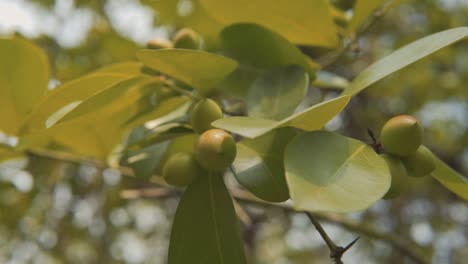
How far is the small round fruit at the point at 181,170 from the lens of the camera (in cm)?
65

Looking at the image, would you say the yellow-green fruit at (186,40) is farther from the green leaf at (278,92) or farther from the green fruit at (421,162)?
the green fruit at (421,162)

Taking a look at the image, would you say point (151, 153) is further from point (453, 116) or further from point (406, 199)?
point (453, 116)

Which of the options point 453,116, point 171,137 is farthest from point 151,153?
point 453,116

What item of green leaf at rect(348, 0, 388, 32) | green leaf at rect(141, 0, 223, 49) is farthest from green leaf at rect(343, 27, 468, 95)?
green leaf at rect(141, 0, 223, 49)

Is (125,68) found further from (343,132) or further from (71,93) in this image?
(343,132)

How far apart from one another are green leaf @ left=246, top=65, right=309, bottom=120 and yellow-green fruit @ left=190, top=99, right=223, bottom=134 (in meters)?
0.08

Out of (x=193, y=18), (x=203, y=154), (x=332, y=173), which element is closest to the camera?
(x=332, y=173)

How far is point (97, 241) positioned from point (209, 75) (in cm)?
215

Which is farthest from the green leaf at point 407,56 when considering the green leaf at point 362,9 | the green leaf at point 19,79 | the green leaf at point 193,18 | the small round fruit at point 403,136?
the green leaf at point 19,79

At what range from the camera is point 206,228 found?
0.68 metres

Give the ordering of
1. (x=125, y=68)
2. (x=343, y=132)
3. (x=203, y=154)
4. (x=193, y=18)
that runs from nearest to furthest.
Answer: (x=203, y=154), (x=125, y=68), (x=193, y=18), (x=343, y=132)

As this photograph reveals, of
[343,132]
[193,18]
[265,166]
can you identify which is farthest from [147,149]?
[343,132]

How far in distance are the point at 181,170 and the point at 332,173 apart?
21 cm

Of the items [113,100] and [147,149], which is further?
[147,149]
